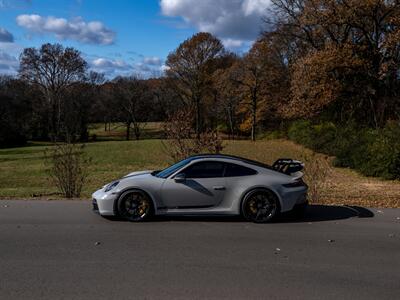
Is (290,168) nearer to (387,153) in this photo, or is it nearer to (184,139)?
(184,139)

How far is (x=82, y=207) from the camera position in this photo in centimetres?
1115

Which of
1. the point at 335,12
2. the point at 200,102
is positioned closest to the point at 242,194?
the point at 335,12

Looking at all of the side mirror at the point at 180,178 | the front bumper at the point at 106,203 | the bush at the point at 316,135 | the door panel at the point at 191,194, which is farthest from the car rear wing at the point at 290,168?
the bush at the point at 316,135

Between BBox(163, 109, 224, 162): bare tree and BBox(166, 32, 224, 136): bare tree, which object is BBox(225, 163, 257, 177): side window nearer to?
BBox(163, 109, 224, 162): bare tree

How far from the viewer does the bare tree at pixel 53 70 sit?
7912cm

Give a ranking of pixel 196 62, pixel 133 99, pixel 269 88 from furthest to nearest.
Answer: pixel 133 99 → pixel 196 62 → pixel 269 88

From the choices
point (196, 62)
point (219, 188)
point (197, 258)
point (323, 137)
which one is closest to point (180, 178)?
point (219, 188)

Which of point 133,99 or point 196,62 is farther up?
point 196,62

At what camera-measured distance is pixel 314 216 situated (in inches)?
403

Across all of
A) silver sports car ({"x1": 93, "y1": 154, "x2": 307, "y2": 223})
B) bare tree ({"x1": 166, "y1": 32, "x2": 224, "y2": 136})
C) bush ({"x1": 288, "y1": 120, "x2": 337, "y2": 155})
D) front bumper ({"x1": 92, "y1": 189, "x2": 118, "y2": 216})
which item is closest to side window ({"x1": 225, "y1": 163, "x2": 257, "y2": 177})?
silver sports car ({"x1": 93, "y1": 154, "x2": 307, "y2": 223})

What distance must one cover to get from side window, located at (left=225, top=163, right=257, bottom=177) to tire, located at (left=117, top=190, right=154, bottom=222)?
1.49 meters

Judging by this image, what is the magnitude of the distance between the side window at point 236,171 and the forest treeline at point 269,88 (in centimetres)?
735

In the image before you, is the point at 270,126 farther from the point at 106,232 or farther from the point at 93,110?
the point at 106,232

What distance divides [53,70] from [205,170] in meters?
75.1
